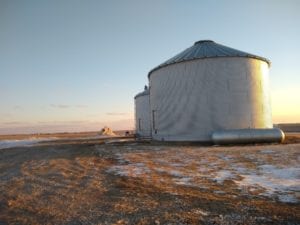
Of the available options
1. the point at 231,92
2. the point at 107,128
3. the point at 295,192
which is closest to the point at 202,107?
the point at 231,92

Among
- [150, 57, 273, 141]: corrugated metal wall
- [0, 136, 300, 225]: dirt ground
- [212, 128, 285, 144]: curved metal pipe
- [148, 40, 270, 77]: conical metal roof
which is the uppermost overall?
[148, 40, 270, 77]: conical metal roof

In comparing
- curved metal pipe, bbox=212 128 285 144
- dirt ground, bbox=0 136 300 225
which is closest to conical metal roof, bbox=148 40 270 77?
curved metal pipe, bbox=212 128 285 144

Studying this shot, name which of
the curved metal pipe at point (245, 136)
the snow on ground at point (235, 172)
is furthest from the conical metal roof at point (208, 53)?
the snow on ground at point (235, 172)

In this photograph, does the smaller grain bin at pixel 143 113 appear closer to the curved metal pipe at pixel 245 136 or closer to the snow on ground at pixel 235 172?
the curved metal pipe at pixel 245 136

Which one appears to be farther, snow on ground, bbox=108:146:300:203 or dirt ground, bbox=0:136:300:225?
snow on ground, bbox=108:146:300:203

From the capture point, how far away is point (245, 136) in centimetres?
1981

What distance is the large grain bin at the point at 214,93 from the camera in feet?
72.1

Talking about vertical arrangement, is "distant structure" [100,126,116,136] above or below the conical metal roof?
below

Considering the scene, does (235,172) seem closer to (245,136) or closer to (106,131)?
(245,136)

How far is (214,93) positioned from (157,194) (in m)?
16.1

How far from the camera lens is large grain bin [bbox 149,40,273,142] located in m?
22.0

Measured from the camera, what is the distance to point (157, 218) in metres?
5.41

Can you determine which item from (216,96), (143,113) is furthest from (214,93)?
(143,113)

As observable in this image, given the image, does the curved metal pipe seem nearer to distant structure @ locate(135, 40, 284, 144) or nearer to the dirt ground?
distant structure @ locate(135, 40, 284, 144)
